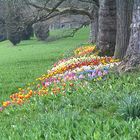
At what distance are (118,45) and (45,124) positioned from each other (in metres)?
8.65

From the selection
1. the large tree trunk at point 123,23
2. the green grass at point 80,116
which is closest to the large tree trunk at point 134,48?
the green grass at point 80,116

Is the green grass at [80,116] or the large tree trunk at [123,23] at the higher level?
the large tree trunk at [123,23]

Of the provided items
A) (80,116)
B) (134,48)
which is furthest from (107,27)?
(80,116)

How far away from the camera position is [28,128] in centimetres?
672

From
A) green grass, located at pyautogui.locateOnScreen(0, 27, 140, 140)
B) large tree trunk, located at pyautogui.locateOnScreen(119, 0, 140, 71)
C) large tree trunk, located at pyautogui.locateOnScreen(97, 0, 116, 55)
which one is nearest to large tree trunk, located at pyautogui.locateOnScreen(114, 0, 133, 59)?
large tree trunk, located at pyautogui.locateOnScreen(97, 0, 116, 55)

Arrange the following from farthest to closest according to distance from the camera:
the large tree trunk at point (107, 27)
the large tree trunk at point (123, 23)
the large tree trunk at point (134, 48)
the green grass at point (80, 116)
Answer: the large tree trunk at point (107, 27) → the large tree trunk at point (123, 23) → the large tree trunk at point (134, 48) → the green grass at point (80, 116)

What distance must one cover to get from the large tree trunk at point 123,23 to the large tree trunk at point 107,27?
2.57 metres

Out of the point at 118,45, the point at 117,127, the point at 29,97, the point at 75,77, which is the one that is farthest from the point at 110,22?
the point at 117,127

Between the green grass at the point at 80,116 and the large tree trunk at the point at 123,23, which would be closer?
the green grass at the point at 80,116

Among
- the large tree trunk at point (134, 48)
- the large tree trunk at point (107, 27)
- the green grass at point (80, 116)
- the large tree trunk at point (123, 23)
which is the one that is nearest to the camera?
the green grass at point (80, 116)

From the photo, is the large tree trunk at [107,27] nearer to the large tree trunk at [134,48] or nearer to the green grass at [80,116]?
the large tree trunk at [134,48]

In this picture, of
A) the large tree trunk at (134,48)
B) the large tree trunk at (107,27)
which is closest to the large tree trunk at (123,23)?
the large tree trunk at (107,27)

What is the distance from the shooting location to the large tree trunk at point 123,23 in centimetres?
1445

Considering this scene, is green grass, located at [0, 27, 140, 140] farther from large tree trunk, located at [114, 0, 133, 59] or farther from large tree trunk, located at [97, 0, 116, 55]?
large tree trunk, located at [97, 0, 116, 55]
